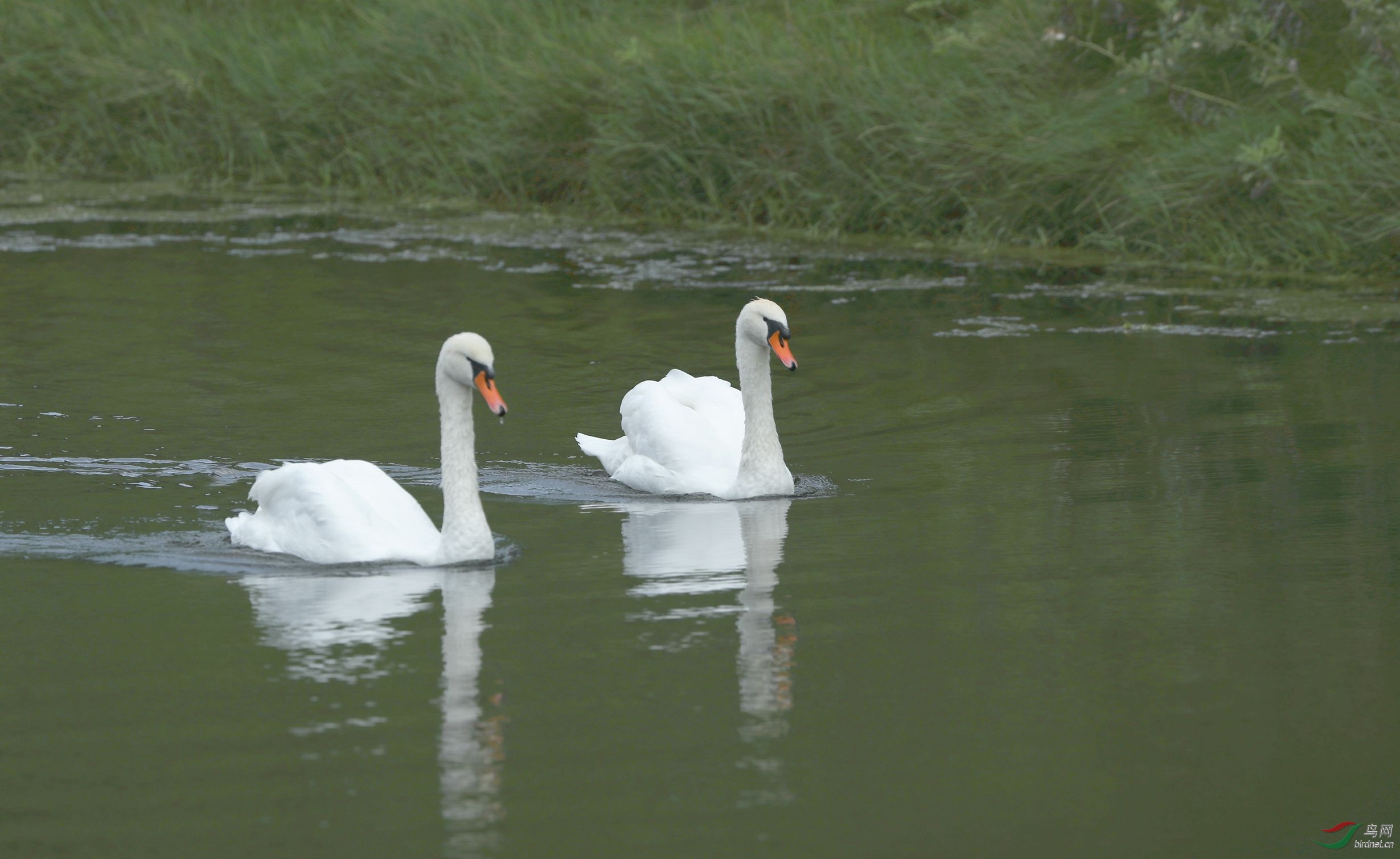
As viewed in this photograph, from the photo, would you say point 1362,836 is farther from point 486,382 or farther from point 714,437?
point 714,437

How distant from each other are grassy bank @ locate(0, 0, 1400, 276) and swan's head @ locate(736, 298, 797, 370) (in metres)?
5.60

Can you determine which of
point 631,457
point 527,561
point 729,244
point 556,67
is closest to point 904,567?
point 527,561

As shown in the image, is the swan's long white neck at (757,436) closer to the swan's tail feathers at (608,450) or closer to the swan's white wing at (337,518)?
the swan's tail feathers at (608,450)

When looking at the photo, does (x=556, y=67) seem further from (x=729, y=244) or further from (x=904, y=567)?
(x=904, y=567)

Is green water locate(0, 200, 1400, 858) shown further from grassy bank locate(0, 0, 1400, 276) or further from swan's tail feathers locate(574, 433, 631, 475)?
Result: grassy bank locate(0, 0, 1400, 276)

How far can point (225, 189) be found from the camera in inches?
746

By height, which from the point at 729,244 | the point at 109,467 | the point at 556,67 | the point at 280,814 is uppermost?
the point at 556,67

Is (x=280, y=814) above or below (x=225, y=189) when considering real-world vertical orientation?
below

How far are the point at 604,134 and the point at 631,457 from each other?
8.21 metres

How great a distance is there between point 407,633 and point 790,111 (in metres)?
10.6

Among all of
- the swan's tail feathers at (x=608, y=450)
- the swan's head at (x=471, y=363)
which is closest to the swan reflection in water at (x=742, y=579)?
the swan's tail feathers at (x=608, y=450)

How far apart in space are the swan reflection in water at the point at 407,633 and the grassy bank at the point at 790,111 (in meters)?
8.16

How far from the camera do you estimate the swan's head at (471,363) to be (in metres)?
6.96

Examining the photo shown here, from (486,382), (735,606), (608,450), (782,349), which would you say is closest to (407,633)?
(735,606)
